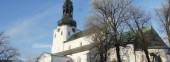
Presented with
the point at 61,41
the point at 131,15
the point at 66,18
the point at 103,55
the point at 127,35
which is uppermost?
the point at 66,18

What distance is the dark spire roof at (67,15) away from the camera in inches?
2290

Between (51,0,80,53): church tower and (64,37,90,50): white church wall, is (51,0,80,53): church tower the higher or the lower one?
the higher one

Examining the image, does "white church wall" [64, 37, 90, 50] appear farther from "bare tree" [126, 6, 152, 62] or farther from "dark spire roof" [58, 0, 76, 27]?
"bare tree" [126, 6, 152, 62]

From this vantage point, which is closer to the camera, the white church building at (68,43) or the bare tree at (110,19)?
the bare tree at (110,19)

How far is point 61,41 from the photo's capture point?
5900 cm

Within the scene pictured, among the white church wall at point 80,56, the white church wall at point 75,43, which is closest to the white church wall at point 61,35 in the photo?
the white church wall at point 75,43

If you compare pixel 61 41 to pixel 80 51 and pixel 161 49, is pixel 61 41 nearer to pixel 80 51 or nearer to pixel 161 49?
pixel 80 51

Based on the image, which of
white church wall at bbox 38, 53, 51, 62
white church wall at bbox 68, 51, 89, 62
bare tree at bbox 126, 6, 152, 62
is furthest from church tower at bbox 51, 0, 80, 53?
bare tree at bbox 126, 6, 152, 62

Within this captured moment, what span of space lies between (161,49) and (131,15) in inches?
513

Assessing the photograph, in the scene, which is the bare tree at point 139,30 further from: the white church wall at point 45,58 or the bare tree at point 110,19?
the white church wall at point 45,58

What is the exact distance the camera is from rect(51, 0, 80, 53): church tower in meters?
58.2

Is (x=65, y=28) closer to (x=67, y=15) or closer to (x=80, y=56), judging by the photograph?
(x=67, y=15)

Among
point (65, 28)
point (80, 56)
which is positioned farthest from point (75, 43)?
point (80, 56)

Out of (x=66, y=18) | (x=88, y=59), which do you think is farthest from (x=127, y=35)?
(x=66, y=18)
